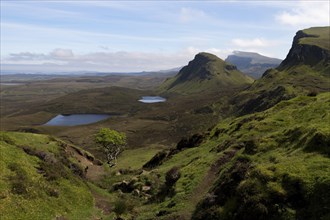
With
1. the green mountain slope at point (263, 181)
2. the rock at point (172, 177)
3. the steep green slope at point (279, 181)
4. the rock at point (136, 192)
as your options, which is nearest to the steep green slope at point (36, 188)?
the rock at point (136, 192)

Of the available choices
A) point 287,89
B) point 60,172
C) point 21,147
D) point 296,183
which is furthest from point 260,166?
point 287,89

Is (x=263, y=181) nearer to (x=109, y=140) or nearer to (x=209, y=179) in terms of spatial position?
(x=209, y=179)

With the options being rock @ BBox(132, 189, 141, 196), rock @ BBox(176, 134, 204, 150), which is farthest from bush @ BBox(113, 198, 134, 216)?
rock @ BBox(176, 134, 204, 150)

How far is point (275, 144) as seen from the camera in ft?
118

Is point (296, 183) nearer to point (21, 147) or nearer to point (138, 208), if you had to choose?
point (138, 208)

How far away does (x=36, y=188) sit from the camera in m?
35.8

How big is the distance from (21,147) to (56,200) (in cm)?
1387

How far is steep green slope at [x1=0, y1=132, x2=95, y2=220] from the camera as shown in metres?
31.9

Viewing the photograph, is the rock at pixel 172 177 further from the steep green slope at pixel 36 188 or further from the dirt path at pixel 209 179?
the steep green slope at pixel 36 188

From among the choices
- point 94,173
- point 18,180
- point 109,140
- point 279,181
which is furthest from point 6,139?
point 109,140

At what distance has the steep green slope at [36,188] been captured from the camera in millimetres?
31880

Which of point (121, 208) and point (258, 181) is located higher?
point (258, 181)

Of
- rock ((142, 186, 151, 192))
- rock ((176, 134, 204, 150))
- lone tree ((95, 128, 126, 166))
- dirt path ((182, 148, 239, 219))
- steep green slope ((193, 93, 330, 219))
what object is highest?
steep green slope ((193, 93, 330, 219))

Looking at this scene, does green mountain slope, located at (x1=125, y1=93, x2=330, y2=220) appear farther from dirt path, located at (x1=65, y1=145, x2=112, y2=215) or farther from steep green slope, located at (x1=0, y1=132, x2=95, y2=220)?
steep green slope, located at (x1=0, y1=132, x2=95, y2=220)
